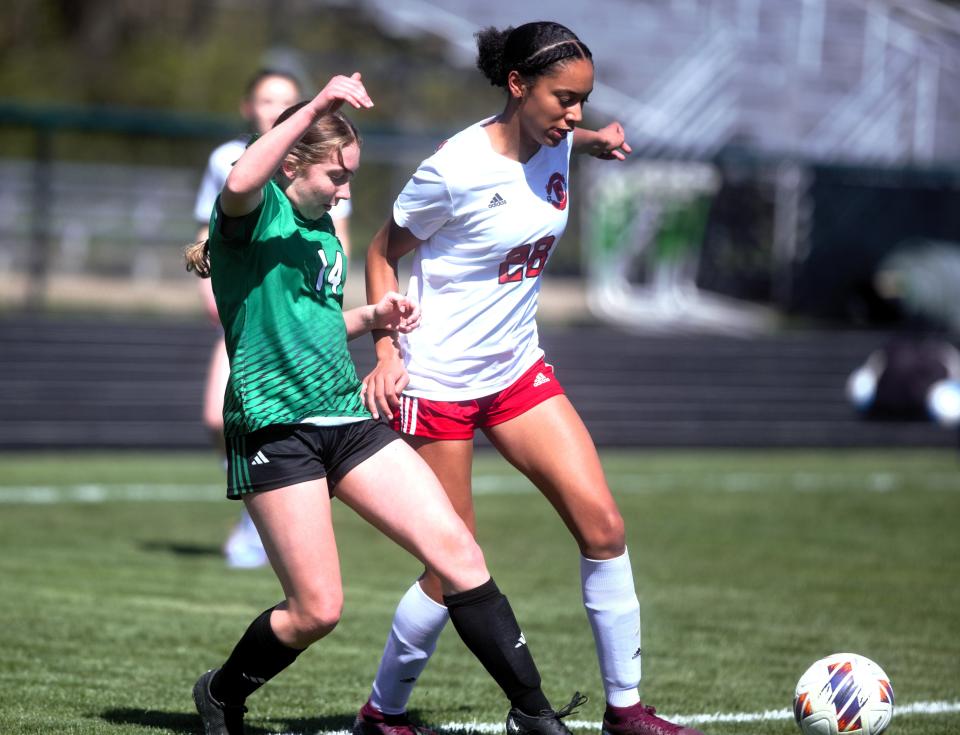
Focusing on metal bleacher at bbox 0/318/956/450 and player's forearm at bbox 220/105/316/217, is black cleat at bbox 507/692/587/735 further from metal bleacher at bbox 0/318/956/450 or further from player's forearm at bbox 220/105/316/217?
metal bleacher at bbox 0/318/956/450

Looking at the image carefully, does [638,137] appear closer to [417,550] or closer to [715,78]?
[715,78]

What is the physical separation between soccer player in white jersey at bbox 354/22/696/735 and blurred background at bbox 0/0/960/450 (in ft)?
13.7

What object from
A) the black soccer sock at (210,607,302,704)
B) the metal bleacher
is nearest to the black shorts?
the black soccer sock at (210,607,302,704)

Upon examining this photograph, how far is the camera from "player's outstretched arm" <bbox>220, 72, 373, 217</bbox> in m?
3.50

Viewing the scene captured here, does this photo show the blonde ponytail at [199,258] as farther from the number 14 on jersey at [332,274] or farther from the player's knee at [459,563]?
the player's knee at [459,563]

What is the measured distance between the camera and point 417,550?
384cm

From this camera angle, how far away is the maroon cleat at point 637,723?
13.4ft

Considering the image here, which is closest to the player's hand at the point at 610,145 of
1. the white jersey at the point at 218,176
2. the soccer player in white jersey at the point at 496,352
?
the soccer player in white jersey at the point at 496,352

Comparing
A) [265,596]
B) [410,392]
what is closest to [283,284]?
[410,392]

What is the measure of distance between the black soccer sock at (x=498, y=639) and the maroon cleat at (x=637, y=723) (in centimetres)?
32

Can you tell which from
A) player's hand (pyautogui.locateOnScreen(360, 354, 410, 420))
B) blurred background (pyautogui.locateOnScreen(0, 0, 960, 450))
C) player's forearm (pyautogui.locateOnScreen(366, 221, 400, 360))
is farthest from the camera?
blurred background (pyautogui.locateOnScreen(0, 0, 960, 450))

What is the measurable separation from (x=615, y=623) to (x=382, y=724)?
81 centimetres

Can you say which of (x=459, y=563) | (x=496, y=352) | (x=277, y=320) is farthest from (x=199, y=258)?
(x=459, y=563)

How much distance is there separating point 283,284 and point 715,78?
16541mm
